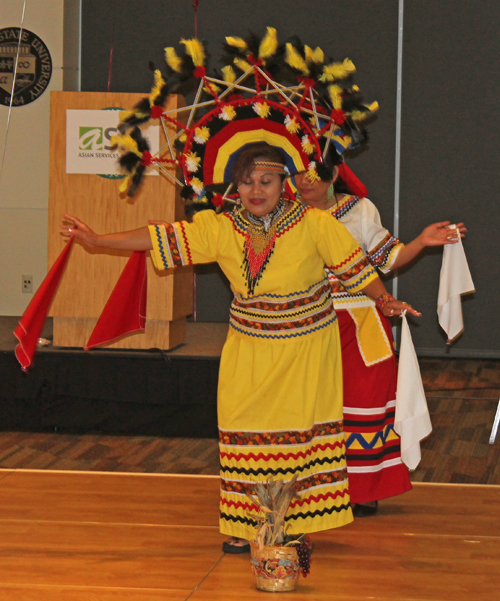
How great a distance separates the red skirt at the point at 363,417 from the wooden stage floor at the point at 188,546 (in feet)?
0.41

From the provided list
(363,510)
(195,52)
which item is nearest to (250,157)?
(195,52)

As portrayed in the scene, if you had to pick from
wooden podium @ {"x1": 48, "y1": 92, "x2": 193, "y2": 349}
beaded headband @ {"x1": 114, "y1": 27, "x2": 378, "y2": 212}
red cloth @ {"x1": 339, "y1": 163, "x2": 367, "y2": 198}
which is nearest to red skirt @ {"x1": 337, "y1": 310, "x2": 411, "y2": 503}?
red cloth @ {"x1": 339, "y1": 163, "x2": 367, "y2": 198}

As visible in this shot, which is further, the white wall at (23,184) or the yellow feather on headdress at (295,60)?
the white wall at (23,184)

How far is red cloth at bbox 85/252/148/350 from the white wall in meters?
2.08

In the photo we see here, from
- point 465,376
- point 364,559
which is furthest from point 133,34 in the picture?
point 364,559

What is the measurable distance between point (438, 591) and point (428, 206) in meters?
4.44

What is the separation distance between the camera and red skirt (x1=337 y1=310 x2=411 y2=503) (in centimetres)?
306

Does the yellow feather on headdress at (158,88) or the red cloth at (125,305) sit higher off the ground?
the yellow feather on headdress at (158,88)

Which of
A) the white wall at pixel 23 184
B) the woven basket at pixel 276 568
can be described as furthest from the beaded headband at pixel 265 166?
the white wall at pixel 23 184

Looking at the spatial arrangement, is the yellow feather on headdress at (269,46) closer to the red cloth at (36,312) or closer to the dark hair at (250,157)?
the dark hair at (250,157)

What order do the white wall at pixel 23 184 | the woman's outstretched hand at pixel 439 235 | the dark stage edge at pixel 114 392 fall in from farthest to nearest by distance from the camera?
the white wall at pixel 23 184 → the dark stage edge at pixel 114 392 → the woman's outstretched hand at pixel 439 235

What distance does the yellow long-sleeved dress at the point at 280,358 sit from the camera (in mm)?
2609

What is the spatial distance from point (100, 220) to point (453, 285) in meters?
2.30

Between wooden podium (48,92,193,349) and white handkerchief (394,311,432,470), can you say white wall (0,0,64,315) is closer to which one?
wooden podium (48,92,193,349)
